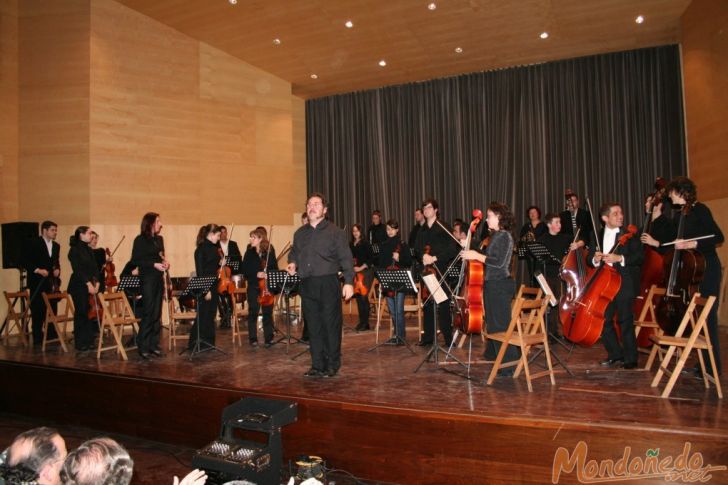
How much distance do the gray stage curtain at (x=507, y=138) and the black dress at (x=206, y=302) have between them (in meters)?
6.23

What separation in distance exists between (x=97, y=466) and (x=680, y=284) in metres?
4.52

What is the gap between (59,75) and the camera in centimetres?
988

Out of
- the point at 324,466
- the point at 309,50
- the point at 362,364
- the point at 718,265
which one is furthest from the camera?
the point at 309,50

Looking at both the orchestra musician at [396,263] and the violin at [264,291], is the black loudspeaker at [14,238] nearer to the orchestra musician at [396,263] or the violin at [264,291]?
the violin at [264,291]

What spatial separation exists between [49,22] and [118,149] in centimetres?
241

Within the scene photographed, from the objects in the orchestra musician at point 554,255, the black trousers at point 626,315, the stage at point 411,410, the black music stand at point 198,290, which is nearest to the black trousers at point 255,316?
the black music stand at point 198,290

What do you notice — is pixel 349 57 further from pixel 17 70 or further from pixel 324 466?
pixel 324 466

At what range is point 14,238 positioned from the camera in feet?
29.7

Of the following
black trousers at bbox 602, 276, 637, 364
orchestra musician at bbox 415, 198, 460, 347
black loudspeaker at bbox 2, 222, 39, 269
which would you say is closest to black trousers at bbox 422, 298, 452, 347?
orchestra musician at bbox 415, 198, 460, 347

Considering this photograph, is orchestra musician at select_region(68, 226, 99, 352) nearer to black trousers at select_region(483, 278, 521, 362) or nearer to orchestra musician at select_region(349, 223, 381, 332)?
orchestra musician at select_region(349, 223, 381, 332)

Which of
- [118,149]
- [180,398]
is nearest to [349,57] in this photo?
[118,149]

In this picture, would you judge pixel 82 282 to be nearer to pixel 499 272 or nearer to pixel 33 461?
pixel 499 272

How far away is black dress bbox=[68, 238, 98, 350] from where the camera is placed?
745 centimetres

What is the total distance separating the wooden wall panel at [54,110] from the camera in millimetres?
9766
